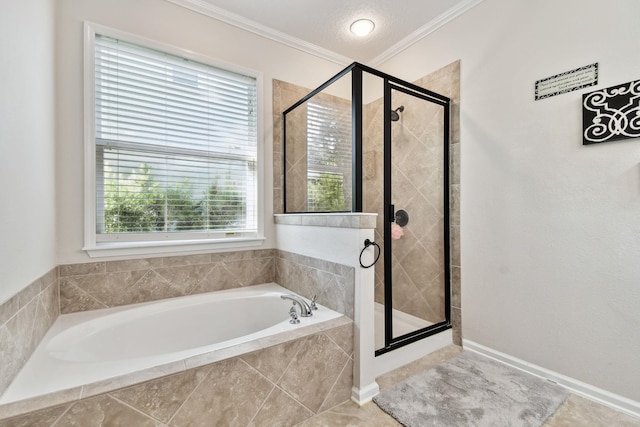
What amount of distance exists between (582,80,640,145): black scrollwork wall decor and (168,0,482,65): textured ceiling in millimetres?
1147

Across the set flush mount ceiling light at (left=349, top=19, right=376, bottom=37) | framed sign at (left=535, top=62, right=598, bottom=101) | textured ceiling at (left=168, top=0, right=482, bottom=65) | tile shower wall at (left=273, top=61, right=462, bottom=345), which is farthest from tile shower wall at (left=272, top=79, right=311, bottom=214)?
framed sign at (left=535, top=62, right=598, bottom=101)

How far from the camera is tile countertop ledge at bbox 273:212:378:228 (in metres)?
1.66

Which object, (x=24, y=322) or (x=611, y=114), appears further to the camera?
(x=611, y=114)

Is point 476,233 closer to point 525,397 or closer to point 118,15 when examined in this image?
point 525,397

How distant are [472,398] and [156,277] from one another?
6.89 feet

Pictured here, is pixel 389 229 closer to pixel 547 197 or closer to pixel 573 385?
pixel 547 197

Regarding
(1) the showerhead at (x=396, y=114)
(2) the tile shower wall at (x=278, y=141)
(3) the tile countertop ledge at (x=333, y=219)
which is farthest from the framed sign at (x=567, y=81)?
(2) the tile shower wall at (x=278, y=141)

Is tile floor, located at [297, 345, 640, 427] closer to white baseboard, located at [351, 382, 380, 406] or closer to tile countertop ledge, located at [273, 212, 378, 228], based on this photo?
white baseboard, located at [351, 382, 380, 406]

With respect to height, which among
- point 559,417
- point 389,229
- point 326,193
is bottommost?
point 559,417

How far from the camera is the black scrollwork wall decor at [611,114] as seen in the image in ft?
4.70

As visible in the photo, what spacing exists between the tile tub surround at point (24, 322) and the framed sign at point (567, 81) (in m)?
2.84

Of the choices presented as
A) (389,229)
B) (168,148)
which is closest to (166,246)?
(168,148)

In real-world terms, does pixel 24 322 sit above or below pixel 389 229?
below

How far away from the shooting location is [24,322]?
120 centimetres
